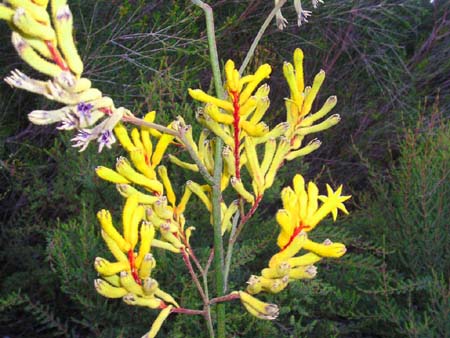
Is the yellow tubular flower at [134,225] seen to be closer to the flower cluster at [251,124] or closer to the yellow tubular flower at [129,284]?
the yellow tubular flower at [129,284]

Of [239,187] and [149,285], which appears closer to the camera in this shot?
[149,285]

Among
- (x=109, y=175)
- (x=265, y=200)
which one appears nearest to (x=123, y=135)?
(x=109, y=175)

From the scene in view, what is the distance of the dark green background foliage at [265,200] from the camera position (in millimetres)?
2164

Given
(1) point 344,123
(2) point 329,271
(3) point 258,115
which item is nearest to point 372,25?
(1) point 344,123

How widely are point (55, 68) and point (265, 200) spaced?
1.93 meters

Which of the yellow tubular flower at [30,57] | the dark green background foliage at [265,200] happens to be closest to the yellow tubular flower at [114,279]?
the yellow tubular flower at [30,57]

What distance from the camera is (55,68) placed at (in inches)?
29.4

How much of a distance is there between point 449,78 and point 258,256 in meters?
2.73

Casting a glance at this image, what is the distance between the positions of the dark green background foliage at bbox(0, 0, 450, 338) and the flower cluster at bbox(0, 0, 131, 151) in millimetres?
1243

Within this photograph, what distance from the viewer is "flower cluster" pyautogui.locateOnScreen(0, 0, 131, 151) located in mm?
724

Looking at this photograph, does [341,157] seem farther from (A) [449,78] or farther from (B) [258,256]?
(B) [258,256]

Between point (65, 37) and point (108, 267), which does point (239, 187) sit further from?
point (65, 37)

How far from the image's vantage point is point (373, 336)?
8.82 feet

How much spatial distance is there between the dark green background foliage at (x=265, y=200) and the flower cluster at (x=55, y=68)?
4.08 ft
